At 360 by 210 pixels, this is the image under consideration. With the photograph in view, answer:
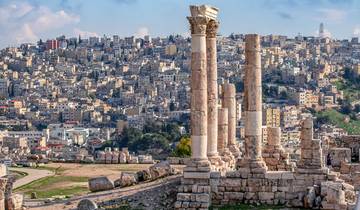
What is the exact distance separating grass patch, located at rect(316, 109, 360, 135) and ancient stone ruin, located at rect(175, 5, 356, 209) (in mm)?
82411

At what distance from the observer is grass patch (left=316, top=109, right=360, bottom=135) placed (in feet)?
377

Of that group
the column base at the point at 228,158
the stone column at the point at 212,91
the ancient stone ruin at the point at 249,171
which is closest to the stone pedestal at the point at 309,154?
the ancient stone ruin at the point at 249,171

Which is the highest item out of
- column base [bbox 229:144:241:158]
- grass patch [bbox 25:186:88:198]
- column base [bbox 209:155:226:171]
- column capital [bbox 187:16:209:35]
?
column capital [bbox 187:16:209:35]

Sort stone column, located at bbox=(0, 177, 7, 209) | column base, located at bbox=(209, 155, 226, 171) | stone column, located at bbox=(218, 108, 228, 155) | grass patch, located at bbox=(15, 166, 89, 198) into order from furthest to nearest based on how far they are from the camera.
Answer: grass patch, located at bbox=(15, 166, 89, 198), stone column, located at bbox=(218, 108, 228, 155), column base, located at bbox=(209, 155, 226, 171), stone column, located at bbox=(0, 177, 7, 209)

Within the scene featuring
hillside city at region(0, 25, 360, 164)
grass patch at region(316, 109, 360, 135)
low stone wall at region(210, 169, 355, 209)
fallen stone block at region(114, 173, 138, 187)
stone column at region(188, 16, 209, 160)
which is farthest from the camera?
hillside city at region(0, 25, 360, 164)

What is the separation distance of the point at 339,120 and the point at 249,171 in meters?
104

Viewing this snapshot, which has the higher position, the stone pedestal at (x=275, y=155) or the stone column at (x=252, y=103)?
the stone column at (x=252, y=103)

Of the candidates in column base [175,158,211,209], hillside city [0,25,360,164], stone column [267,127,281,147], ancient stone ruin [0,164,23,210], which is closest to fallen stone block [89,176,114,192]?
ancient stone ruin [0,164,23,210]

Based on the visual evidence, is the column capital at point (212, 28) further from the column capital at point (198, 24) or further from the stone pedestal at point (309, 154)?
the stone pedestal at point (309, 154)

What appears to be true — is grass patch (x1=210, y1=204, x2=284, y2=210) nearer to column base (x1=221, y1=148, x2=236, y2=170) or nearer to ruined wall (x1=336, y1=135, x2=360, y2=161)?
column base (x1=221, y1=148, x2=236, y2=170)

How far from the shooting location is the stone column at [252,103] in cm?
2897

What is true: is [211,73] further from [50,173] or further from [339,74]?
[339,74]

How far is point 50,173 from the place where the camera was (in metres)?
54.5

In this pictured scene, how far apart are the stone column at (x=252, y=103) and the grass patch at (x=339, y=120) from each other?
3238 inches
